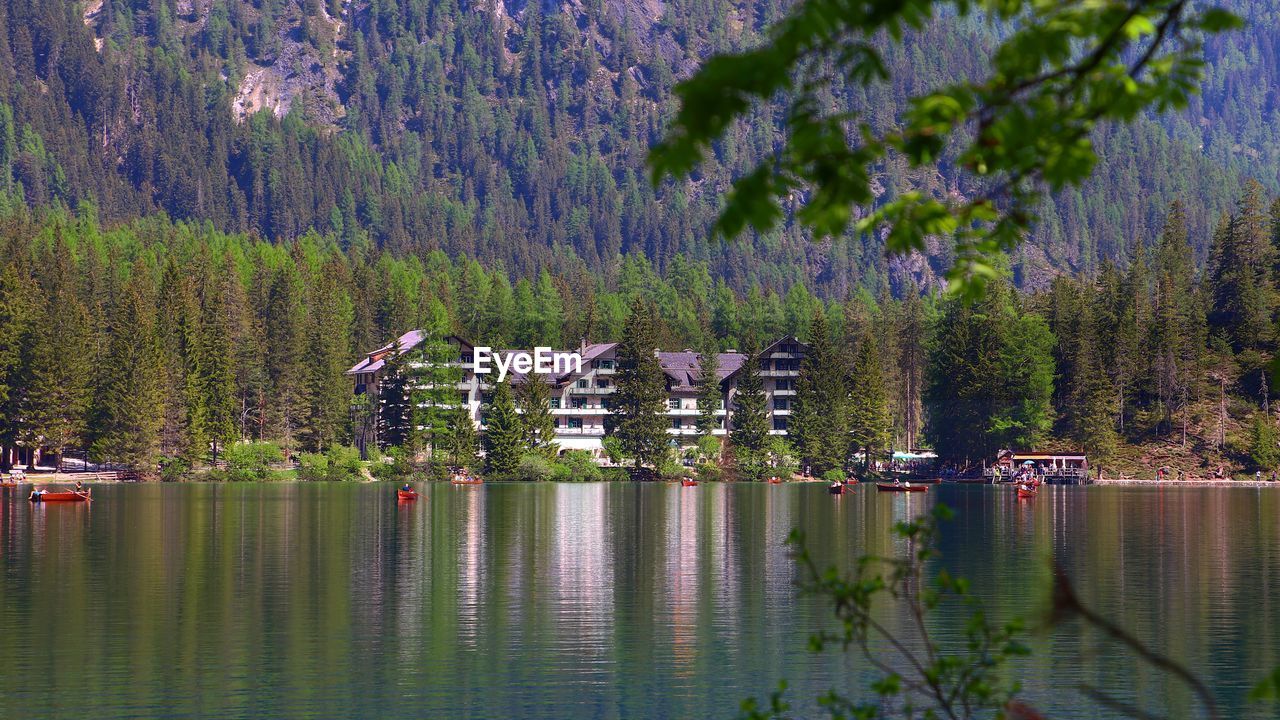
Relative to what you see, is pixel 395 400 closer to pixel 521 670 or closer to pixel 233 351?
pixel 233 351

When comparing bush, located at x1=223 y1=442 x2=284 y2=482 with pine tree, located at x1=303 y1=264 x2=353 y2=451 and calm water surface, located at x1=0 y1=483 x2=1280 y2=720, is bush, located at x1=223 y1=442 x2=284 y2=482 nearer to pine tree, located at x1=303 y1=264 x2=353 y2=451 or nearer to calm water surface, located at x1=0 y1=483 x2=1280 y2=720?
pine tree, located at x1=303 y1=264 x2=353 y2=451

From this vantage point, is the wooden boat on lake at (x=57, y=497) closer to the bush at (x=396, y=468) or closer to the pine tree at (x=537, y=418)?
the bush at (x=396, y=468)

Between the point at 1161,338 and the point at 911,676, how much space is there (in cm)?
14097

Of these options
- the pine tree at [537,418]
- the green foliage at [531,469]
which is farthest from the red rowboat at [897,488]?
the pine tree at [537,418]

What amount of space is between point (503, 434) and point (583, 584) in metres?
95.6

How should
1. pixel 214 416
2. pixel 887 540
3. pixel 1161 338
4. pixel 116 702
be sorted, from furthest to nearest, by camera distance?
1. pixel 1161 338
2. pixel 214 416
3. pixel 887 540
4. pixel 116 702

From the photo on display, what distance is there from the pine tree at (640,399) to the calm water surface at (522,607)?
194 feet

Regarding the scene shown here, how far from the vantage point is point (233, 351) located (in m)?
172

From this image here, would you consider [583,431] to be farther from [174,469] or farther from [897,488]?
[897,488]

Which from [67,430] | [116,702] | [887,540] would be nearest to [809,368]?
[67,430]

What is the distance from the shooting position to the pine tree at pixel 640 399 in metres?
159

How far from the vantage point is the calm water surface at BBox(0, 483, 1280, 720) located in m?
35.0

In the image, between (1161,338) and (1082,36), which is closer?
(1082,36)

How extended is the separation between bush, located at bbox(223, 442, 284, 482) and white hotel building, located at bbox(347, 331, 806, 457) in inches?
475
